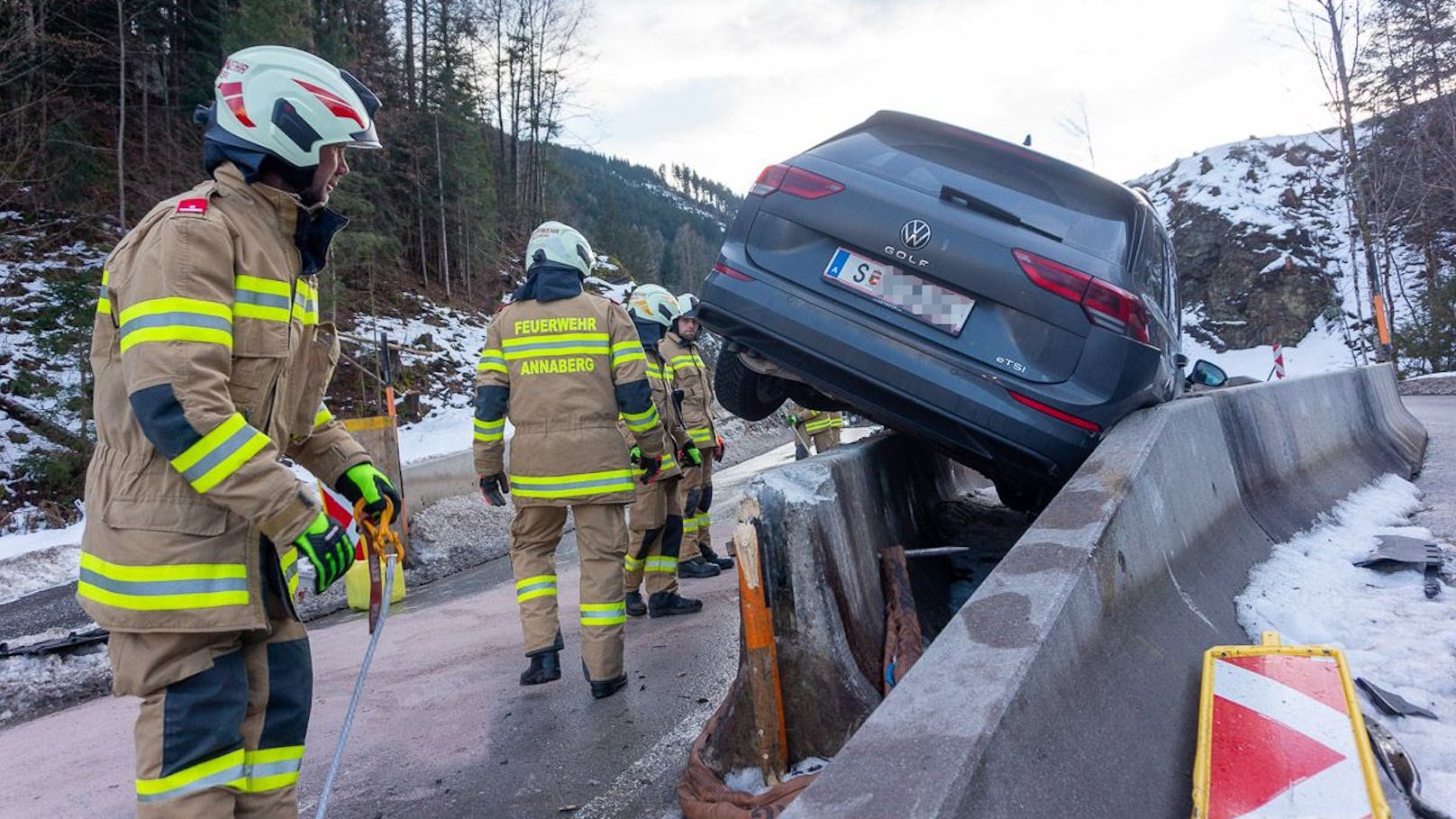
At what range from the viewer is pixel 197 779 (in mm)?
1930

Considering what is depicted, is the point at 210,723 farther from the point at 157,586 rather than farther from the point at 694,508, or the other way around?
the point at 694,508

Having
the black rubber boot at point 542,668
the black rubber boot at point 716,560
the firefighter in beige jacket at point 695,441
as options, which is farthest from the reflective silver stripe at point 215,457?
the black rubber boot at point 716,560

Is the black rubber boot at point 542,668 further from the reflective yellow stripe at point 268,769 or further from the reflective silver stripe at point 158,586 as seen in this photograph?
Answer: the reflective silver stripe at point 158,586

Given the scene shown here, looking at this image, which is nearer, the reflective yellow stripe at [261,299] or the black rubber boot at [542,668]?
the reflective yellow stripe at [261,299]

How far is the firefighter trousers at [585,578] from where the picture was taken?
3861 mm

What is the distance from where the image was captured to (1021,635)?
1.58 m

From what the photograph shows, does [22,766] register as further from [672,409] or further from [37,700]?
[672,409]

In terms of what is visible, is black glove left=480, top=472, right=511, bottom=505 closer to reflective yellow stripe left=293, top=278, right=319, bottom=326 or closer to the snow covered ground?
reflective yellow stripe left=293, top=278, right=319, bottom=326

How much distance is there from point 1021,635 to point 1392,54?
38973mm

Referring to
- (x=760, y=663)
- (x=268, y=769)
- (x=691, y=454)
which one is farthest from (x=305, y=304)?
(x=691, y=454)

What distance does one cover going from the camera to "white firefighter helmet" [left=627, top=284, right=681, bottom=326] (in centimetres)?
683

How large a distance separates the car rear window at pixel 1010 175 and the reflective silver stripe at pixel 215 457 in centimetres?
258

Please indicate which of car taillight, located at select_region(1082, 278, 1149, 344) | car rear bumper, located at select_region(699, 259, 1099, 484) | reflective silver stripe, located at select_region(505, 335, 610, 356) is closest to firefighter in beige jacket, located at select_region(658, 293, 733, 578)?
reflective silver stripe, located at select_region(505, 335, 610, 356)

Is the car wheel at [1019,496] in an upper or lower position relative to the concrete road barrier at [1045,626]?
lower
